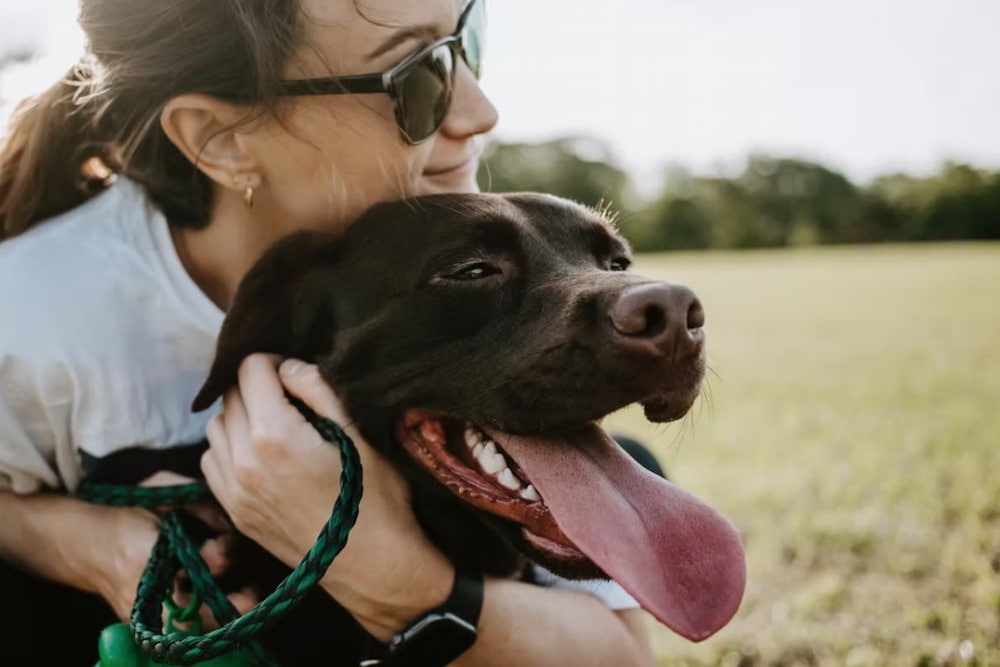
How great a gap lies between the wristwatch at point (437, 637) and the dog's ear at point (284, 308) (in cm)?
81

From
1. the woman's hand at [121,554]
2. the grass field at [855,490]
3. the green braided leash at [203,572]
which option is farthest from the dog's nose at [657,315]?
the woman's hand at [121,554]

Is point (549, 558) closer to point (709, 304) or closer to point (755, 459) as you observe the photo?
point (755, 459)

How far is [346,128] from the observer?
263 centimetres

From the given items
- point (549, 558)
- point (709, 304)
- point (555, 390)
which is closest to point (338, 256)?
point (555, 390)

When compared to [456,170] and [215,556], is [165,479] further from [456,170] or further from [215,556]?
[456,170]

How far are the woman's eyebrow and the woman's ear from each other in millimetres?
436

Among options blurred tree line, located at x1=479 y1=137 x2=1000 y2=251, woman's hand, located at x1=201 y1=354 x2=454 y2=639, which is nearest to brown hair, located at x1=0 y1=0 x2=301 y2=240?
woman's hand, located at x1=201 y1=354 x2=454 y2=639

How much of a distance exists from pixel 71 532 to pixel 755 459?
188 inches

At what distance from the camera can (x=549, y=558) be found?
2117 mm

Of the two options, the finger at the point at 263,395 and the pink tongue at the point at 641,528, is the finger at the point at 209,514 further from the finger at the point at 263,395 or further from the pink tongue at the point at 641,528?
the pink tongue at the point at 641,528

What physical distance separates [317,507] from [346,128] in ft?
3.54

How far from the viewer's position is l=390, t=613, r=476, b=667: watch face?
7.40 ft

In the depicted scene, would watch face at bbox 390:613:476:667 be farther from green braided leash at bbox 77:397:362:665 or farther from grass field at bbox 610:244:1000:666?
grass field at bbox 610:244:1000:666

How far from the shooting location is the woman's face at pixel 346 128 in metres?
2.55
